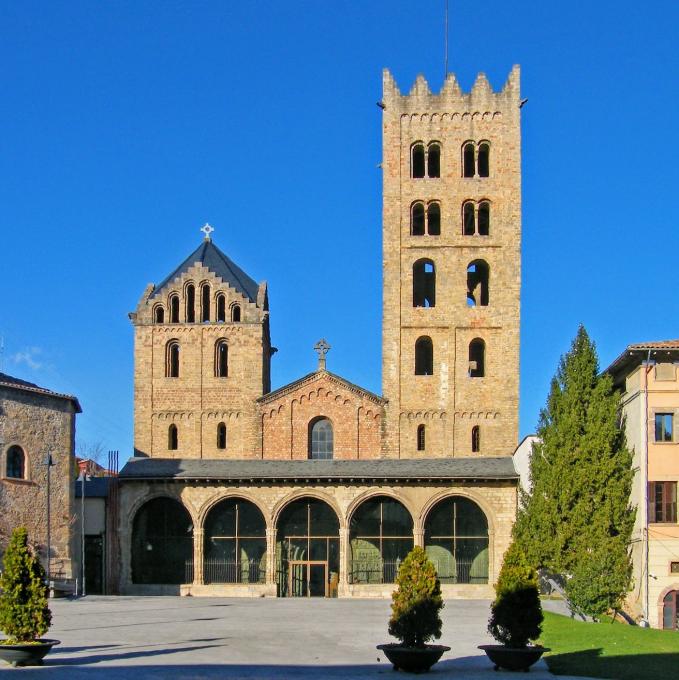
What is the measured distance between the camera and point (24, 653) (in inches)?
902

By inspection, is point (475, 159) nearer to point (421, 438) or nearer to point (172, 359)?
point (421, 438)

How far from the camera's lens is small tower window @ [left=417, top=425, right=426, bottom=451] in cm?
5616

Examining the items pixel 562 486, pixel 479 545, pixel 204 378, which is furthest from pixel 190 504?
pixel 562 486

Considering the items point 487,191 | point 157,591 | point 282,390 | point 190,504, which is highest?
point 487,191

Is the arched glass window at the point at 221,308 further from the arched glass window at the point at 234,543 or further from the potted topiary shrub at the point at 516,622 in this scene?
the potted topiary shrub at the point at 516,622

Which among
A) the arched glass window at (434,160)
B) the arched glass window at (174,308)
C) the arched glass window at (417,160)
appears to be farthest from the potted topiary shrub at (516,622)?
the arched glass window at (434,160)

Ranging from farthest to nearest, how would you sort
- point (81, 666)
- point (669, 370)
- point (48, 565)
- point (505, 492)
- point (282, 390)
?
point (282, 390)
point (505, 492)
point (48, 565)
point (669, 370)
point (81, 666)

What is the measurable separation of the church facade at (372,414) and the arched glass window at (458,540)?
7 centimetres

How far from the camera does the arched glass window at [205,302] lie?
58.3m

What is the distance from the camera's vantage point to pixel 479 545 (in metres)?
52.9

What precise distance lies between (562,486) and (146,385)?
22407 millimetres

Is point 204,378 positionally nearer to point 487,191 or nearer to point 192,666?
point 487,191

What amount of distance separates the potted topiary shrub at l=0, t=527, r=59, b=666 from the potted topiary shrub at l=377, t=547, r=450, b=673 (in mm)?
6710

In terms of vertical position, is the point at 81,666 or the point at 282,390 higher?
the point at 282,390
